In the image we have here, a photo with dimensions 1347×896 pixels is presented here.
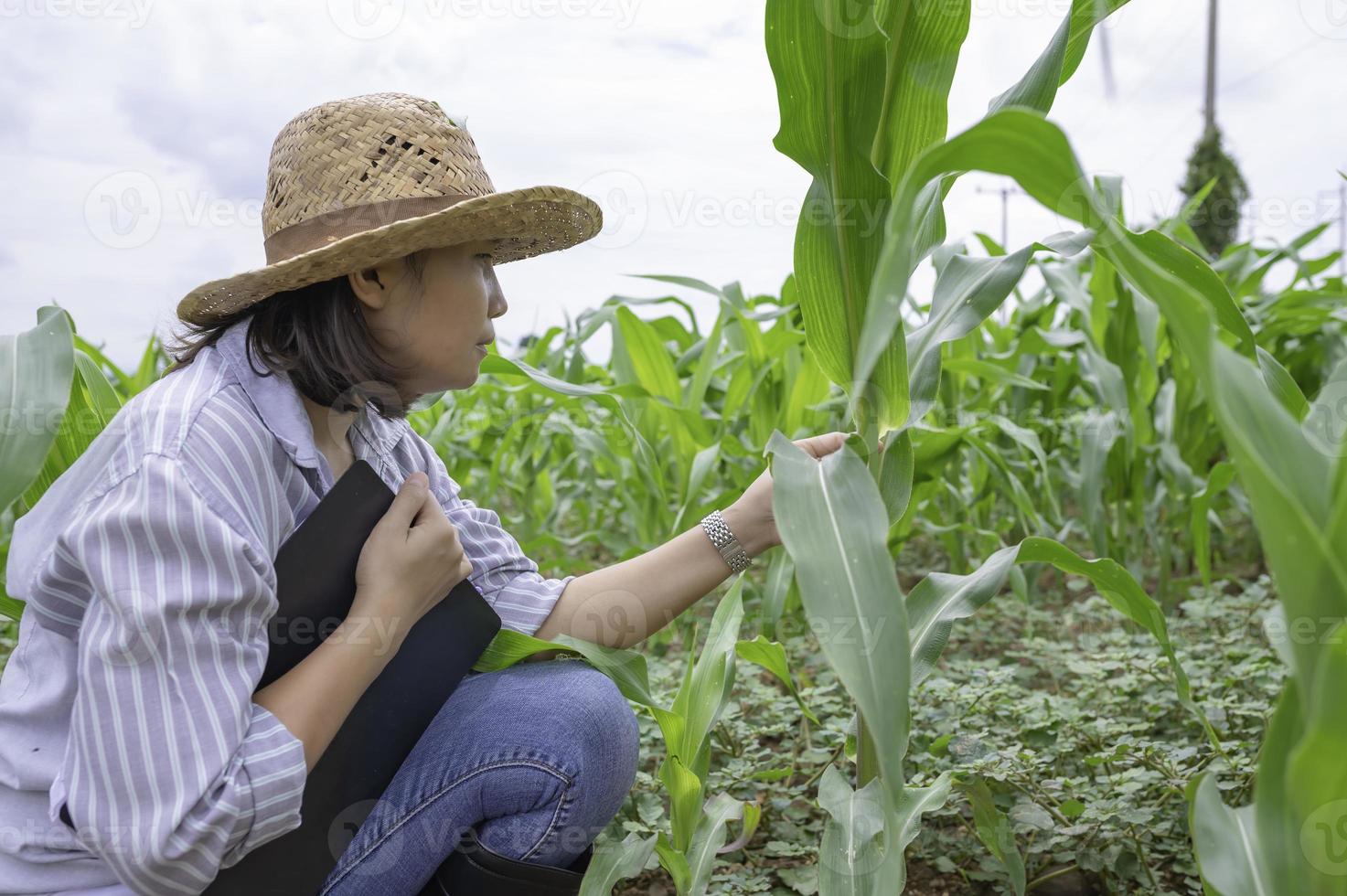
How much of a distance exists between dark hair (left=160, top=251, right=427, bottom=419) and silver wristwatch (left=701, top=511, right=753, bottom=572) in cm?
38

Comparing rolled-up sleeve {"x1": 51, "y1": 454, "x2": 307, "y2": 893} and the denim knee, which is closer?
rolled-up sleeve {"x1": 51, "y1": 454, "x2": 307, "y2": 893}

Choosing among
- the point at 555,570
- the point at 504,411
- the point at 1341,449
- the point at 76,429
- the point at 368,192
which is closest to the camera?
the point at 1341,449

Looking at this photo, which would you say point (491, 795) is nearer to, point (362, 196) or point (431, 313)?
point (431, 313)

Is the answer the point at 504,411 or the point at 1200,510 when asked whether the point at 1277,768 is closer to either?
the point at 1200,510

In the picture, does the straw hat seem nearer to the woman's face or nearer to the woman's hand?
the woman's face

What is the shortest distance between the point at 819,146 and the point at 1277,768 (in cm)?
59

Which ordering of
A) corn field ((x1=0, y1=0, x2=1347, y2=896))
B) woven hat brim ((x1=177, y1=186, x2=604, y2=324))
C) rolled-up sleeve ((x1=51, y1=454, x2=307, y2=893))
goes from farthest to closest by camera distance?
woven hat brim ((x1=177, y1=186, x2=604, y2=324)), rolled-up sleeve ((x1=51, y1=454, x2=307, y2=893)), corn field ((x1=0, y1=0, x2=1347, y2=896))

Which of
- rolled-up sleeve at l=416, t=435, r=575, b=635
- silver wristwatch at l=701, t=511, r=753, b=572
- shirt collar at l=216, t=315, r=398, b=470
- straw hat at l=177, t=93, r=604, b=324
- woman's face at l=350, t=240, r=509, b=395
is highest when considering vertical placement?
straw hat at l=177, t=93, r=604, b=324

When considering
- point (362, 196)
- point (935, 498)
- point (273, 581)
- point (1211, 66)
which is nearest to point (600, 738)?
point (273, 581)

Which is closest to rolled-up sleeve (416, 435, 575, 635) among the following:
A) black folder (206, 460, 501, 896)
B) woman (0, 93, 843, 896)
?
woman (0, 93, 843, 896)

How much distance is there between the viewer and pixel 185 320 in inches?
41.4

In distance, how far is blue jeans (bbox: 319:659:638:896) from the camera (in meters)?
1.00

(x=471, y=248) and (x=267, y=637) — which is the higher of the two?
(x=471, y=248)

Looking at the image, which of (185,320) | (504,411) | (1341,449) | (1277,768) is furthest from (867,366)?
(504,411)
